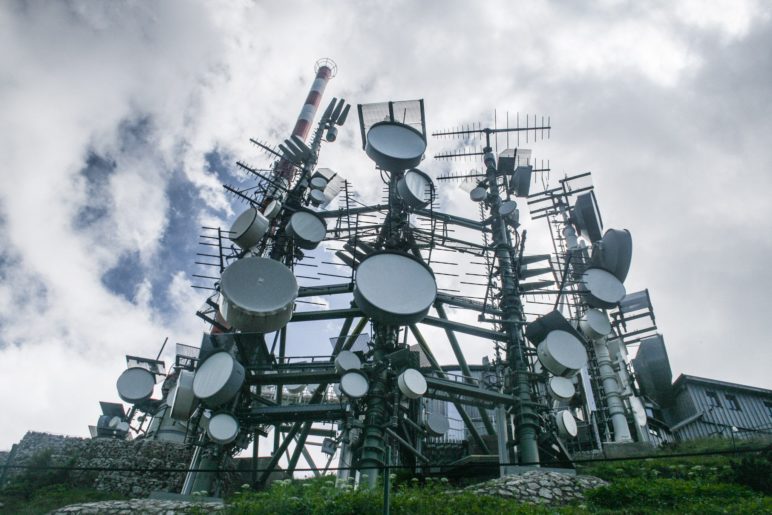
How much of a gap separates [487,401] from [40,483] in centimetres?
1704

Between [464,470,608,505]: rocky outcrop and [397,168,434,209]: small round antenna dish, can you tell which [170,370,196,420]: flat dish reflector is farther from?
[397,168,434,209]: small round antenna dish

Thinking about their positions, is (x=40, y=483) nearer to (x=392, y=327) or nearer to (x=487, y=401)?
(x=392, y=327)

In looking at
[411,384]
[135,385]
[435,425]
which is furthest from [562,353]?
[135,385]

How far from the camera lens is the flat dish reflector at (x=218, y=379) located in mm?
15445

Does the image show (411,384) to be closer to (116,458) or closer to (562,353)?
(562,353)

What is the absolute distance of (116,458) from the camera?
20500mm

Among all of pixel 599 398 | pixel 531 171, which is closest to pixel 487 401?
pixel 599 398

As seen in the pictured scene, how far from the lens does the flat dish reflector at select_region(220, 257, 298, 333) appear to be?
51.3 ft

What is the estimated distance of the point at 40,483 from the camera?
1805 centimetres

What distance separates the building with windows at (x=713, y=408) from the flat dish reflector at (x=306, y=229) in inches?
904

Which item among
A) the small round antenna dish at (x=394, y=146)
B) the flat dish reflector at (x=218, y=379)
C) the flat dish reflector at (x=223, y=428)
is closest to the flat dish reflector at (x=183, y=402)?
the flat dish reflector at (x=218, y=379)

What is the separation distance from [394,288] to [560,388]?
6.81 meters

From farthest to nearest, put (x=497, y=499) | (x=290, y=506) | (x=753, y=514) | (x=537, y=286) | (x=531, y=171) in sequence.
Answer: (x=531, y=171) → (x=537, y=286) → (x=497, y=499) → (x=290, y=506) → (x=753, y=514)

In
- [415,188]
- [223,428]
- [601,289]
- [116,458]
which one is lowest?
[116,458]
